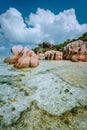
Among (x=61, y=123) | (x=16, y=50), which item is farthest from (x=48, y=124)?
(x=16, y=50)

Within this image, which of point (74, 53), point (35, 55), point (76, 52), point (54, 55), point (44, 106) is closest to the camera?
point (44, 106)

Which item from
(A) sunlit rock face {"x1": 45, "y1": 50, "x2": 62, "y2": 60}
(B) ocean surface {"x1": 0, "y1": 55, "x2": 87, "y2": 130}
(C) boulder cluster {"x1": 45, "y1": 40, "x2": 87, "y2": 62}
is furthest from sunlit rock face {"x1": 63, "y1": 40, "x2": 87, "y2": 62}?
(B) ocean surface {"x1": 0, "y1": 55, "x2": 87, "y2": 130}

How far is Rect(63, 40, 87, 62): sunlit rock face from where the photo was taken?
3023 cm

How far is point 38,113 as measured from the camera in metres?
8.98

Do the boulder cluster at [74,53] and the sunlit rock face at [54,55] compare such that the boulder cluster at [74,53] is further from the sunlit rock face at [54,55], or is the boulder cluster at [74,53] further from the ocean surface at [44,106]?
the ocean surface at [44,106]

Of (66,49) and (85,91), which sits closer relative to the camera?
(85,91)

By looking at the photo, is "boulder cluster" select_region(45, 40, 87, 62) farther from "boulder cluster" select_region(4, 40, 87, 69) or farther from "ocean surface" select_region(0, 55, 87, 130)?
"ocean surface" select_region(0, 55, 87, 130)

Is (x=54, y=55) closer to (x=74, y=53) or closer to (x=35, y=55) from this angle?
(x=74, y=53)

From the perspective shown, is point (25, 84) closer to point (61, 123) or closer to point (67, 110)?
point (67, 110)

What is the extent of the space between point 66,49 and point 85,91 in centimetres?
2520

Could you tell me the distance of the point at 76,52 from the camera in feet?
104

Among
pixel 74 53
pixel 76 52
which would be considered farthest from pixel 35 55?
pixel 74 53

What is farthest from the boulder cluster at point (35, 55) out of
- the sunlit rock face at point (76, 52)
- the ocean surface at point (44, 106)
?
the ocean surface at point (44, 106)

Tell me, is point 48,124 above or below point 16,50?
below
